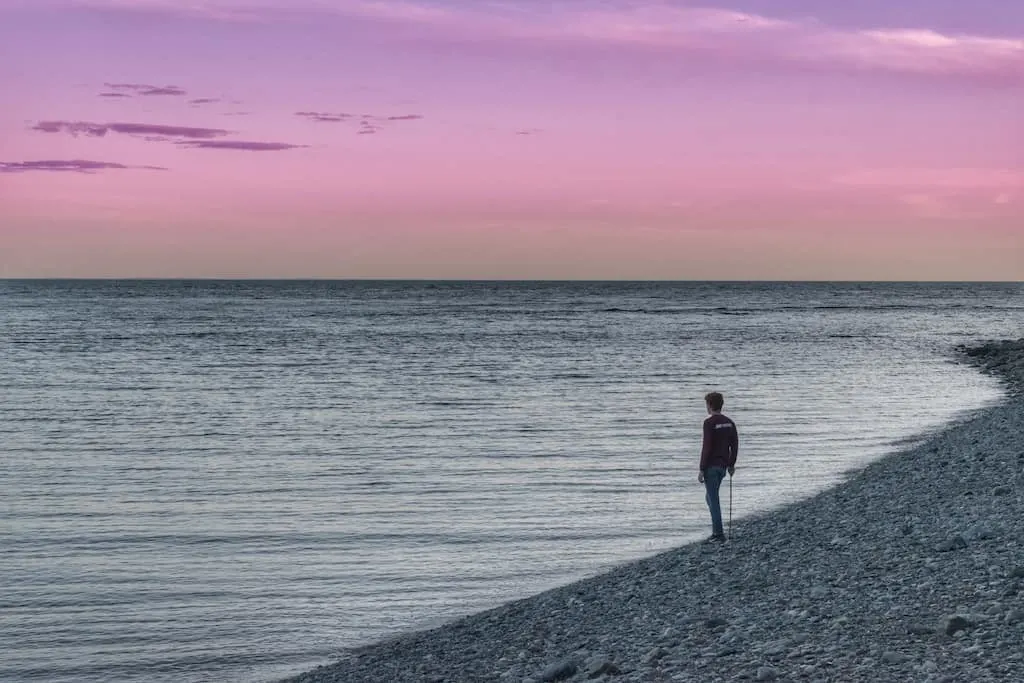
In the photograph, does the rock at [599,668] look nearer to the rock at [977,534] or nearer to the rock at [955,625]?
the rock at [955,625]

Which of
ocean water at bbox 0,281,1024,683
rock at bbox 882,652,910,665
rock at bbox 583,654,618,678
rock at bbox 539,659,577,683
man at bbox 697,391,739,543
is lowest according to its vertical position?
ocean water at bbox 0,281,1024,683

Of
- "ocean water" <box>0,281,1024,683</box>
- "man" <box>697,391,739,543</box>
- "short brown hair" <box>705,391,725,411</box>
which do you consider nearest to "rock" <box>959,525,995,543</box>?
"man" <box>697,391,739,543</box>

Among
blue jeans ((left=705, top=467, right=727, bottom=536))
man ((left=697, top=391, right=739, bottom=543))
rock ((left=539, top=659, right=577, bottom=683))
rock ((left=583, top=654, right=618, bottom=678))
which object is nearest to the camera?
rock ((left=583, top=654, right=618, bottom=678))

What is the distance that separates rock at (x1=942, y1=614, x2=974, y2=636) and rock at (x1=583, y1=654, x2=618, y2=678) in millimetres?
2824

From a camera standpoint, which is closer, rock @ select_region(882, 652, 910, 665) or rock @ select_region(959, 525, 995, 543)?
rock @ select_region(882, 652, 910, 665)

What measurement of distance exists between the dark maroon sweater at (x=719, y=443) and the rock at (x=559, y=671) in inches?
182

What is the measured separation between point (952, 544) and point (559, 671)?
5.12 metres

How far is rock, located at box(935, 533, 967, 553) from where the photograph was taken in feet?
40.3

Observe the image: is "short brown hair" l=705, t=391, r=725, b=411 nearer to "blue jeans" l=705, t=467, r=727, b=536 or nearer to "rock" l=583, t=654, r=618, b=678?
"blue jeans" l=705, t=467, r=727, b=536

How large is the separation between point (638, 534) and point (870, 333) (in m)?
73.9

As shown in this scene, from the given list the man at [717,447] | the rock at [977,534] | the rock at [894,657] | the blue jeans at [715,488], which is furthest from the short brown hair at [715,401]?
the rock at [894,657]

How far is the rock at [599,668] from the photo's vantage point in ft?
31.7

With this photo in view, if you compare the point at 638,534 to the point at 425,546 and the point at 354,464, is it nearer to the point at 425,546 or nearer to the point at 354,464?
the point at 425,546

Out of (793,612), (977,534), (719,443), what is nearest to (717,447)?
(719,443)
